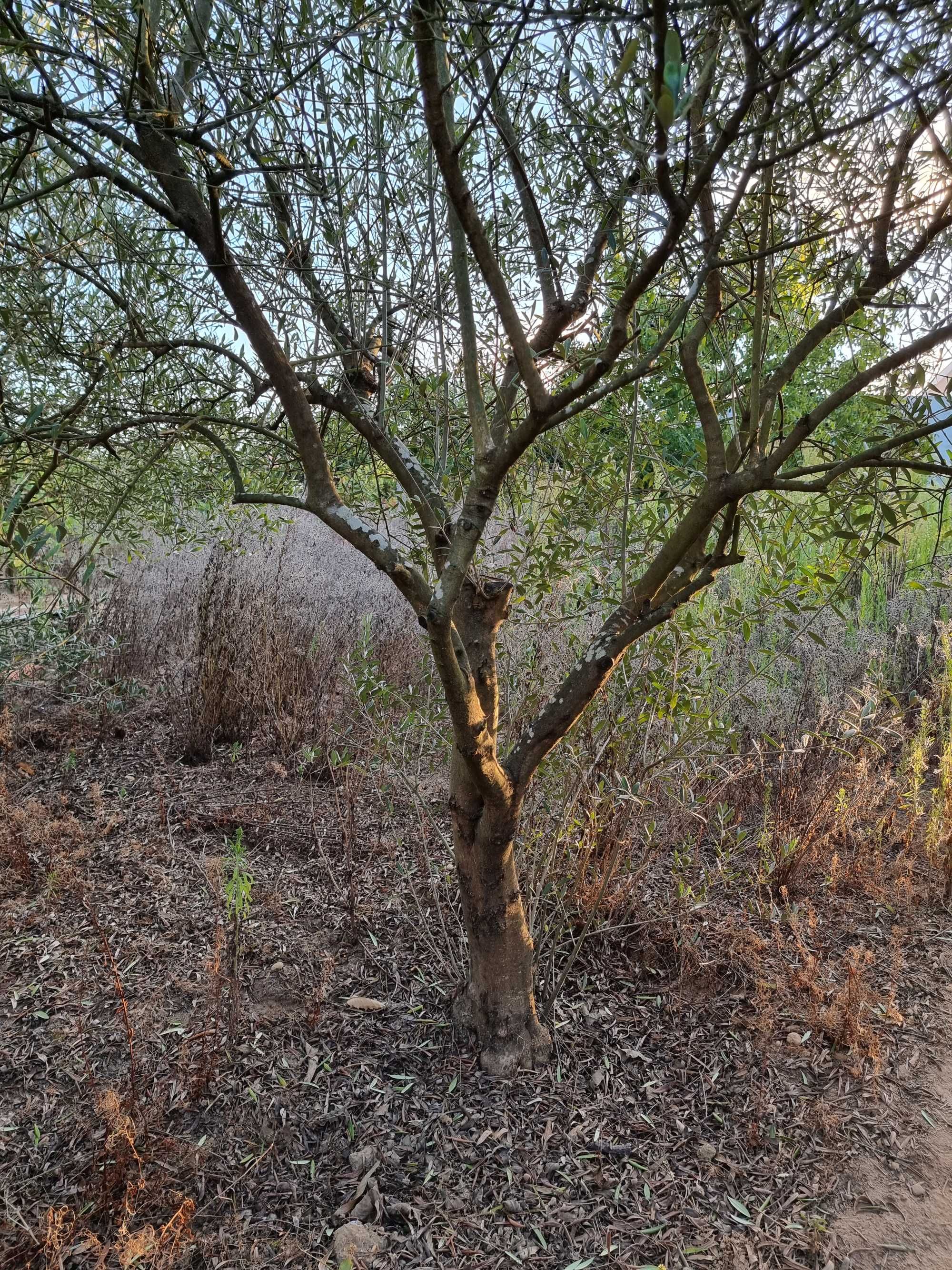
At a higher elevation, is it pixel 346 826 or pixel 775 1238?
pixel 346 826

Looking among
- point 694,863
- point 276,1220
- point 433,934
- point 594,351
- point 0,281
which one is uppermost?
point 0,281

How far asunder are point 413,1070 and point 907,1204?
4.25 ft

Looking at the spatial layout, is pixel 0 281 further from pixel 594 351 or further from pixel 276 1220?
pixel 276 1220

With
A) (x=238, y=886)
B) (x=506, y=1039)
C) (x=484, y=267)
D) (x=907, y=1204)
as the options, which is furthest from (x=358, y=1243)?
(x=484, y=267)

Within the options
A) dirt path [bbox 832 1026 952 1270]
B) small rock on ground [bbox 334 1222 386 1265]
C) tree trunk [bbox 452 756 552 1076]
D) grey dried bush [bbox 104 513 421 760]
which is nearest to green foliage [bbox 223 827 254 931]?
tree trunk [bbox 452 756 552 1076]

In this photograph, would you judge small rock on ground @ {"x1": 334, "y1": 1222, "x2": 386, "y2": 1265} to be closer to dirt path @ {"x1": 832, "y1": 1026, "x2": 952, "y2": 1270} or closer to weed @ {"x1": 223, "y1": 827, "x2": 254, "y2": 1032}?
weed @ {"x1": 223, "y1": 827, "x2": 254, "y2": 1032}

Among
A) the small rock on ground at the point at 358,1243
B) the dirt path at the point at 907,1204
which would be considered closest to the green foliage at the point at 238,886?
the small rock on ground at the point at 358,1243

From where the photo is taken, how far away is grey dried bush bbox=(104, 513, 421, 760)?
14.4 feet

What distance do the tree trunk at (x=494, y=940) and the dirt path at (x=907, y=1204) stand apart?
83cm

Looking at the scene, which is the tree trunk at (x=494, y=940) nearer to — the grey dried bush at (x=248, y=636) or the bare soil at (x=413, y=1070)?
the bare soil at (x=413, y=1070)

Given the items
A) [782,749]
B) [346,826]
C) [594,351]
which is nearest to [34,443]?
[594,351]

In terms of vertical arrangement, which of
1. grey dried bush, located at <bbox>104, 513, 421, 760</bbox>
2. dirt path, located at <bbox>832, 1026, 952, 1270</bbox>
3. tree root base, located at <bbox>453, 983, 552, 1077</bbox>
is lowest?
dirt path, located at <bbox>832, 1026, 952, 1270</bbox>

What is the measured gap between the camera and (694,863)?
329 cm

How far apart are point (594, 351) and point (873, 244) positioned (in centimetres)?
55
